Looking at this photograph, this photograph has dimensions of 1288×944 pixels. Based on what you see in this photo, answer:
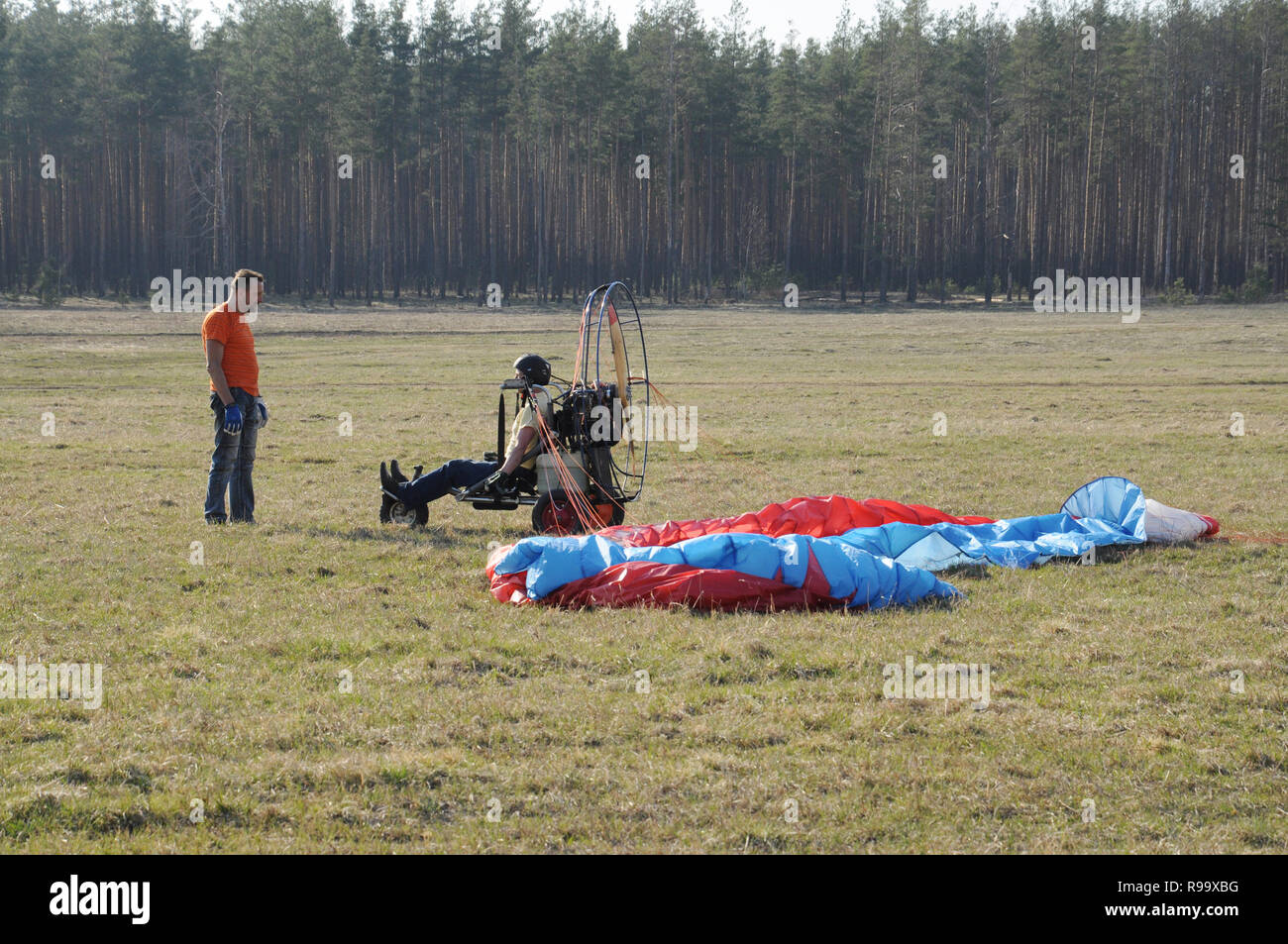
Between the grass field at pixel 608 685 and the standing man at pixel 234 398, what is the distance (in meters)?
0.43

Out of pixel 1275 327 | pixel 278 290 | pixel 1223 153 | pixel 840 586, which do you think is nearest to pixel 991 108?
pixel 1223 153

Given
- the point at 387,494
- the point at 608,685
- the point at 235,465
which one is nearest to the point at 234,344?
the point at 235,465

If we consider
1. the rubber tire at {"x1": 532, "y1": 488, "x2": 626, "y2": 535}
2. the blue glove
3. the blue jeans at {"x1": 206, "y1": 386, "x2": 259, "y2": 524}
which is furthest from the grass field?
the blue glove

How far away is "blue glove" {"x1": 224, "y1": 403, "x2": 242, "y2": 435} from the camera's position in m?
10.8

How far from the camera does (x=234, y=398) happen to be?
11.0 m

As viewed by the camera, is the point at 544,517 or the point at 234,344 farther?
the point at 234,344

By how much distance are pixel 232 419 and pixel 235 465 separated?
0.59 metres

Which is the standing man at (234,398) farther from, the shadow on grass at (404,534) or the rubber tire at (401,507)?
the rubber tire at (401,507)

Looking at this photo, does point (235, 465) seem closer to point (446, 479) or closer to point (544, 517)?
point (446, 479)

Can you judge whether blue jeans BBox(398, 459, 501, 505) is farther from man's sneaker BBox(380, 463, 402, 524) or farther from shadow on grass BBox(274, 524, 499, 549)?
shadow on grass BBox(274, 524, 499, 549)

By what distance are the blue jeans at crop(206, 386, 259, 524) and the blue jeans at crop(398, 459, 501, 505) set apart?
1559 millimetres

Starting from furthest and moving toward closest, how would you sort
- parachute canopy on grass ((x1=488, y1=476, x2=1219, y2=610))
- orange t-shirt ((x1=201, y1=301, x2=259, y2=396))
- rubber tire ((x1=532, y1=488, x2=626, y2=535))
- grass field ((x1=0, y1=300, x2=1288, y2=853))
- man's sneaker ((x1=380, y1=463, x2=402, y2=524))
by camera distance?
man's sneaker ((x1=380, y1=463, x2=402, y2=524))
orange t-shirt ((x1=201, y1=301, x2=259, y2=396))
rubber tire ((x1=532, y1=488, x2=626, y2=535))
parachute canopy on grass ((x1=488, y1=476, x2=1219, y2=610))
grass field ((x1=0, y1=300, x2=1288, y2=853))

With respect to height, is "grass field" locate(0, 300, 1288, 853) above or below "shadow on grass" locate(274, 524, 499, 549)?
below

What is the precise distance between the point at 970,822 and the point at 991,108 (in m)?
75.0
